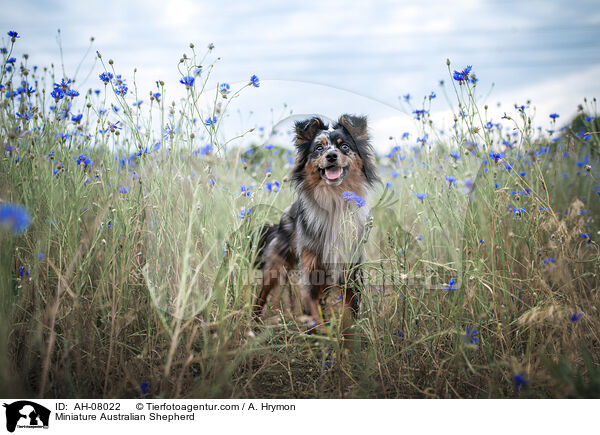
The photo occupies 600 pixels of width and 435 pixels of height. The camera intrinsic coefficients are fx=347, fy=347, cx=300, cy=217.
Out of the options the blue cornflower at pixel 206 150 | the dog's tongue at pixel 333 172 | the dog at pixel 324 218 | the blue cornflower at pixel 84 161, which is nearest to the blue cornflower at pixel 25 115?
the blue cornflower at pixel 84 161

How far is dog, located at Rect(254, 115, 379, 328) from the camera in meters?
1.82

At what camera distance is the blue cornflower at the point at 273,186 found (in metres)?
1.87

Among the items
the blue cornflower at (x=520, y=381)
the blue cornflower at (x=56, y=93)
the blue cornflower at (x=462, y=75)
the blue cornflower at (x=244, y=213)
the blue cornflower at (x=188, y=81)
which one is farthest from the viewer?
the blue cornflower at (x=56, y=93)

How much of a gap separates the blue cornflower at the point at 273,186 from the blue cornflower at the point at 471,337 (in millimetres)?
1249

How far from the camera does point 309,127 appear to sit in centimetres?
182

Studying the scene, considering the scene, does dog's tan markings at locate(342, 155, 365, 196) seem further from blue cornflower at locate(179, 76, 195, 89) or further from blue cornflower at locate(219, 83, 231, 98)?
blue cornflower at locate(179, 76, 195, 89)

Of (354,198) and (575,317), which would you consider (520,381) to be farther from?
(354,198)

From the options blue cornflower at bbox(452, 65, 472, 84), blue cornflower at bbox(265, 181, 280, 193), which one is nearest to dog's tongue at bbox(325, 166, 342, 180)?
blue cornflower at bbox(265, 181, 280, 193)

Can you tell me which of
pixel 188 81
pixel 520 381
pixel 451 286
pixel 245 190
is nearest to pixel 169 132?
pixel 188 81

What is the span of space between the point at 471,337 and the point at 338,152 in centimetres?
121
